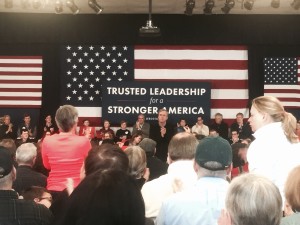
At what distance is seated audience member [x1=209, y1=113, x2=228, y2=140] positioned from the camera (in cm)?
1196

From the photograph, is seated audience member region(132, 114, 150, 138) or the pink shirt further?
seated audience member region(132, 114, 150, 138)

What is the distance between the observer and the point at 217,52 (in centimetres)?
1263

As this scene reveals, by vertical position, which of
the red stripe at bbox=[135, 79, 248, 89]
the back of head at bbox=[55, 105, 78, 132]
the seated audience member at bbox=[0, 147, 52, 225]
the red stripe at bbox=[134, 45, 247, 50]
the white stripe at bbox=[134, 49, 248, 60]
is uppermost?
the red stripe at bbox=[134, 45, 247, 50]

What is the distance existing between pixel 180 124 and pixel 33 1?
3.98m

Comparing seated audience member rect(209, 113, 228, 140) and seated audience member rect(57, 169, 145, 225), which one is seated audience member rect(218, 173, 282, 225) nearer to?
seated audience member rect(57, 169, 145, 225)

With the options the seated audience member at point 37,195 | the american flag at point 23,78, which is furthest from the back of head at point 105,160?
the american flag at point 23,78

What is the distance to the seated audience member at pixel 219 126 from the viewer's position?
12.0 metres

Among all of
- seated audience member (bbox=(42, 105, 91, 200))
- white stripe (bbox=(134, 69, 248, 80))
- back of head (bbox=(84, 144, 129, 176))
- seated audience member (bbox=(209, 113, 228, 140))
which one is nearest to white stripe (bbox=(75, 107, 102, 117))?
white stripe (bbox=(134, 69, 248, 80))

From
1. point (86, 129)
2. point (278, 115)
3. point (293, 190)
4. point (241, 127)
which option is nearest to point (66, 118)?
point (278, 115)

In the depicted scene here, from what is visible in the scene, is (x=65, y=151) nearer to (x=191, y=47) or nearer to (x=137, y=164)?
(x=137, y=164)

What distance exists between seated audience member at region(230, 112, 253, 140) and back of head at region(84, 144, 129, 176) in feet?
31.7

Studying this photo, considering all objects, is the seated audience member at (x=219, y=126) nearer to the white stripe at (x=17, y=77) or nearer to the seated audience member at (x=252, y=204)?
the white stripe at (x=17, y=77)

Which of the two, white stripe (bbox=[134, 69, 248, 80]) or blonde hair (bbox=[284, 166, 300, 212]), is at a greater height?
white stripe (bbox=[134, 69, 248, 80])

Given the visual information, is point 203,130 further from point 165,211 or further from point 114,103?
point 165,211
